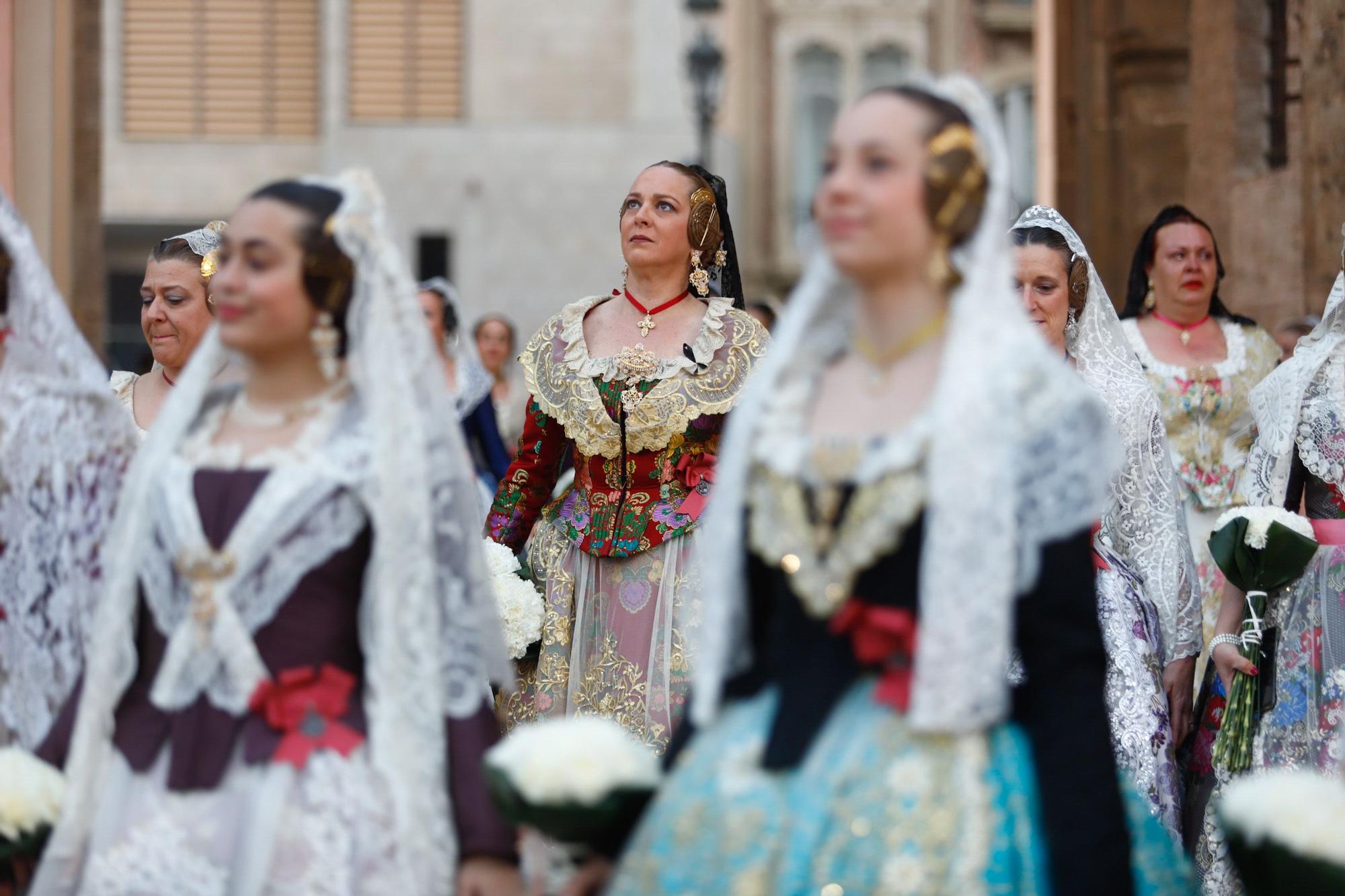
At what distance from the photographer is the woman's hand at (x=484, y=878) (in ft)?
11.7

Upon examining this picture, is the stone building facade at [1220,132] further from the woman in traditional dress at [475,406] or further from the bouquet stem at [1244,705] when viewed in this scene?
the woman in traditional dress at [475,406]

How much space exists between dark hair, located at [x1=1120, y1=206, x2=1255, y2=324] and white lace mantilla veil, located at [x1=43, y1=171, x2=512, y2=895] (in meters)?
5.09

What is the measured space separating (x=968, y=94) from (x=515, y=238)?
71.7 feet

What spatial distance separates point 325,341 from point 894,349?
1.07 m

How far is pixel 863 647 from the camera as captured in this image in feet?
10.9

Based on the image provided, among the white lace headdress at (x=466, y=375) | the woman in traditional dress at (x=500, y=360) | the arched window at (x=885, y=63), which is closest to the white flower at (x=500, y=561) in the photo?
the white lace headdress at (x=466, y=375)

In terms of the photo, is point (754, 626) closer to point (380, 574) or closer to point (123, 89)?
point (380, 574)

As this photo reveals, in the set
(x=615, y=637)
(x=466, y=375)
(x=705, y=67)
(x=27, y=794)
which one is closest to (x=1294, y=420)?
(x=615, y=637)

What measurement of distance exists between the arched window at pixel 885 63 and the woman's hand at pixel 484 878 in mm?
25864

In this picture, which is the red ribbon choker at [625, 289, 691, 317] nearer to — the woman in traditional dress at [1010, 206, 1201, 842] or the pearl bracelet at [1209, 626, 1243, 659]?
the woman in traditional dress at [1010, 206, 1201, 842]

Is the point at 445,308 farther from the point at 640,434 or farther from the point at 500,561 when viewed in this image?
the point at 640,434

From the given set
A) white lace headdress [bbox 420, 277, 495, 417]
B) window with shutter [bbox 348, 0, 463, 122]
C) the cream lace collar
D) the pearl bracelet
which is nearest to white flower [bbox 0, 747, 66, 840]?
the pearl bracelet

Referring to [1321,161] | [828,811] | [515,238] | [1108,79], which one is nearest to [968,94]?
[828,811]

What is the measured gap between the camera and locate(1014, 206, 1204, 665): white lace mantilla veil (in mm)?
5992
